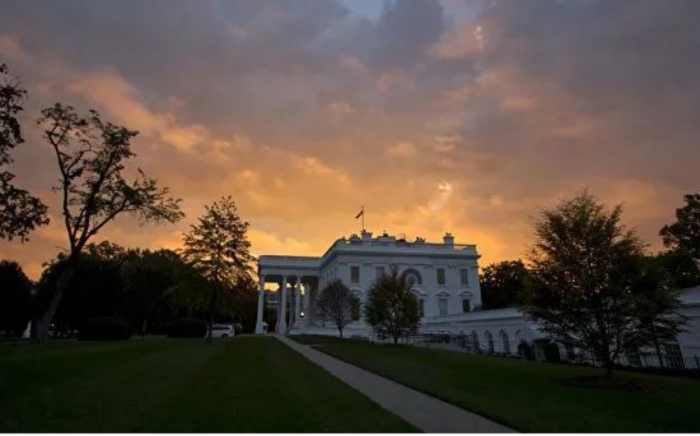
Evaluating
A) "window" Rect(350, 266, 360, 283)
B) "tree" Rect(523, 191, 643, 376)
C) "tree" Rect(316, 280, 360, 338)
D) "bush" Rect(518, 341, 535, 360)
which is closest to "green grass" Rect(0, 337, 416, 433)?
"tree" Rect(523, 191, 643, 376)

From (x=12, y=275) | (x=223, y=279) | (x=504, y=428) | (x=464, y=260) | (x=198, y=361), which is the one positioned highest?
(x=464, y=260)

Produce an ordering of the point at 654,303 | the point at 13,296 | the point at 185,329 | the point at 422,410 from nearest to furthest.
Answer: the point at 422,410 → the point at 654,303 → the point at 185,329 → the point at 13,296

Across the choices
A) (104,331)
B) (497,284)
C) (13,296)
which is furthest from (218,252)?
(497,284)

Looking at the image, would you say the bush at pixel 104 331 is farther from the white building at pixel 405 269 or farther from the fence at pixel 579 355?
the white building at pixel 405 269

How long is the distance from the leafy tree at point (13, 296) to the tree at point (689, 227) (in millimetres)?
71667

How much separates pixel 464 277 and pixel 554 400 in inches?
2922

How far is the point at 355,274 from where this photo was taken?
81438mm

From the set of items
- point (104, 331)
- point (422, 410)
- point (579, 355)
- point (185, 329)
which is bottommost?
point (422, 410)

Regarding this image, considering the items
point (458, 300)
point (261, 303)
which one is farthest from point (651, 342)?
point (261, 303)

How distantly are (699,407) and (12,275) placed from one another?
228 feet

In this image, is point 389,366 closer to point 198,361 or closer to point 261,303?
point 198,361

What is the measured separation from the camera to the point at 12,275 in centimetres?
6200

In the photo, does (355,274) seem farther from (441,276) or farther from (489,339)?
(489,339)

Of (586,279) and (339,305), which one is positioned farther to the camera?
(339,305)
